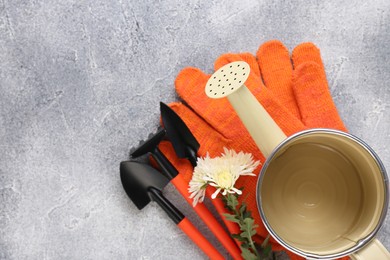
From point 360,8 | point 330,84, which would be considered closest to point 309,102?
point 330,84

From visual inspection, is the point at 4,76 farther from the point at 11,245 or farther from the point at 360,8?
the point at 360,8

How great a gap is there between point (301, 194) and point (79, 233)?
0.33m

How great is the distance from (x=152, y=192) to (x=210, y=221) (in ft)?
0.30

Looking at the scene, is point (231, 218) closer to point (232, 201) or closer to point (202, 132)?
point (232, 201)

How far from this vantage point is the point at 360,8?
79cm

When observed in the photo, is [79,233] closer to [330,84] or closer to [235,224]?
[235,224]

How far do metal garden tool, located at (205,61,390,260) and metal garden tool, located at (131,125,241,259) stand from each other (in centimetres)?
8

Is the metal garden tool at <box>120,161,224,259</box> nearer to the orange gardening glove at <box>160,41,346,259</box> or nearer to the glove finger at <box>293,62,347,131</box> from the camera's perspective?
the orange gardening glove at <box>160,41,346,259</box>

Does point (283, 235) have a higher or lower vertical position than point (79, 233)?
lower

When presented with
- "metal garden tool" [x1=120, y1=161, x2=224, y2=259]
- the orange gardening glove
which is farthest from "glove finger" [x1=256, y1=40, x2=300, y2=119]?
"metal garden tool" [x1=120, y1=161, x2=224, y2=259]

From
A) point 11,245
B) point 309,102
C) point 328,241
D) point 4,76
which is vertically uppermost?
point 4,76

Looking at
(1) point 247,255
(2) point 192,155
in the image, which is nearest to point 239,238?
(1) point 247,255

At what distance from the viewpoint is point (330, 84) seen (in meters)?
0.79

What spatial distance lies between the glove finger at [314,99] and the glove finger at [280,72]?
16 mm
